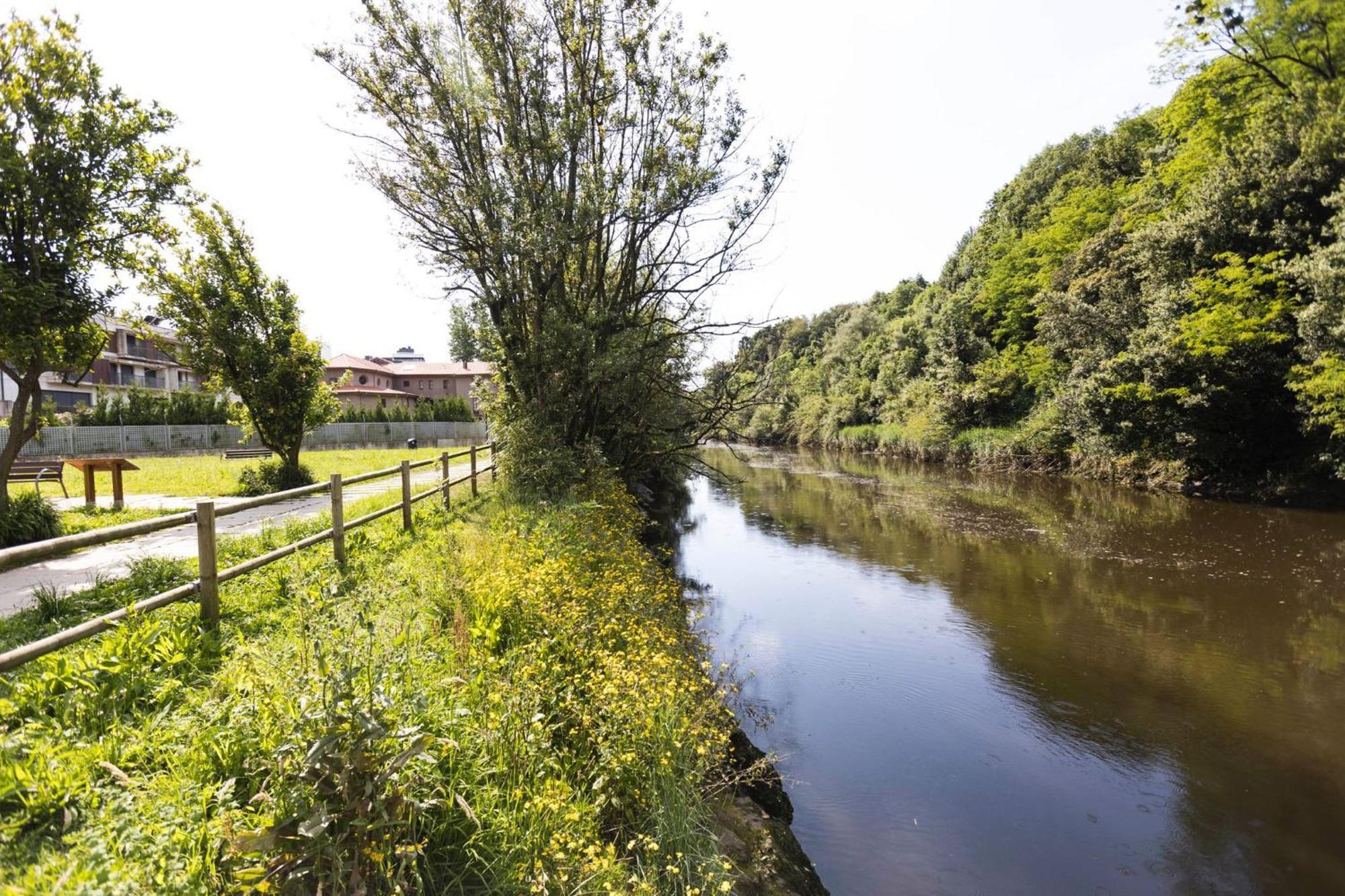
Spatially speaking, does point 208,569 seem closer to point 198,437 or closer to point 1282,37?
point 1282,37

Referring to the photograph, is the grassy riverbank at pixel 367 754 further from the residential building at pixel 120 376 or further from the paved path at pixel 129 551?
the residential building at pixel 120 376

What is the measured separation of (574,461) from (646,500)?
8.22m

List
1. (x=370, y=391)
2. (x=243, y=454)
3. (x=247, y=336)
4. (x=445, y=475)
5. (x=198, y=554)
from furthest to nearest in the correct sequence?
(x=370, y=391), (x=243, y=454), (x=247, y=336), (x=445, y=475), (x=198, y=554)

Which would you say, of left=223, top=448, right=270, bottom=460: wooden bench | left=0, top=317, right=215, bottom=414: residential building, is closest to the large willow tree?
left=223, top=448, right=270, bottom=460: wooden bench

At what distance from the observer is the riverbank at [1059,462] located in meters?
19.4

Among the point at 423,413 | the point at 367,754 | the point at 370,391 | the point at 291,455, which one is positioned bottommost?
the point at 367,754

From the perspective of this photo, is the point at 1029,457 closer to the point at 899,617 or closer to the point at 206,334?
the point at 899,617

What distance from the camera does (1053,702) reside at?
7.77 meters

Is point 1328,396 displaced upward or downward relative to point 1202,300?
downward

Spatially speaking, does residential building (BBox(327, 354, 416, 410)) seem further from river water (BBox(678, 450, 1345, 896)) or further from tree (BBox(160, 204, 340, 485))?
river water (BBox(678, 450, 1345, 896))

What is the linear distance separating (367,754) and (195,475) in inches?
742

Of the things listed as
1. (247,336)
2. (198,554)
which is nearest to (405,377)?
(247,336)

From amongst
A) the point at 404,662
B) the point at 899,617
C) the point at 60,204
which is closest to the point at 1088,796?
the point at 899,617

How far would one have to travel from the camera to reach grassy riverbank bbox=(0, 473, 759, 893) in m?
2.48
